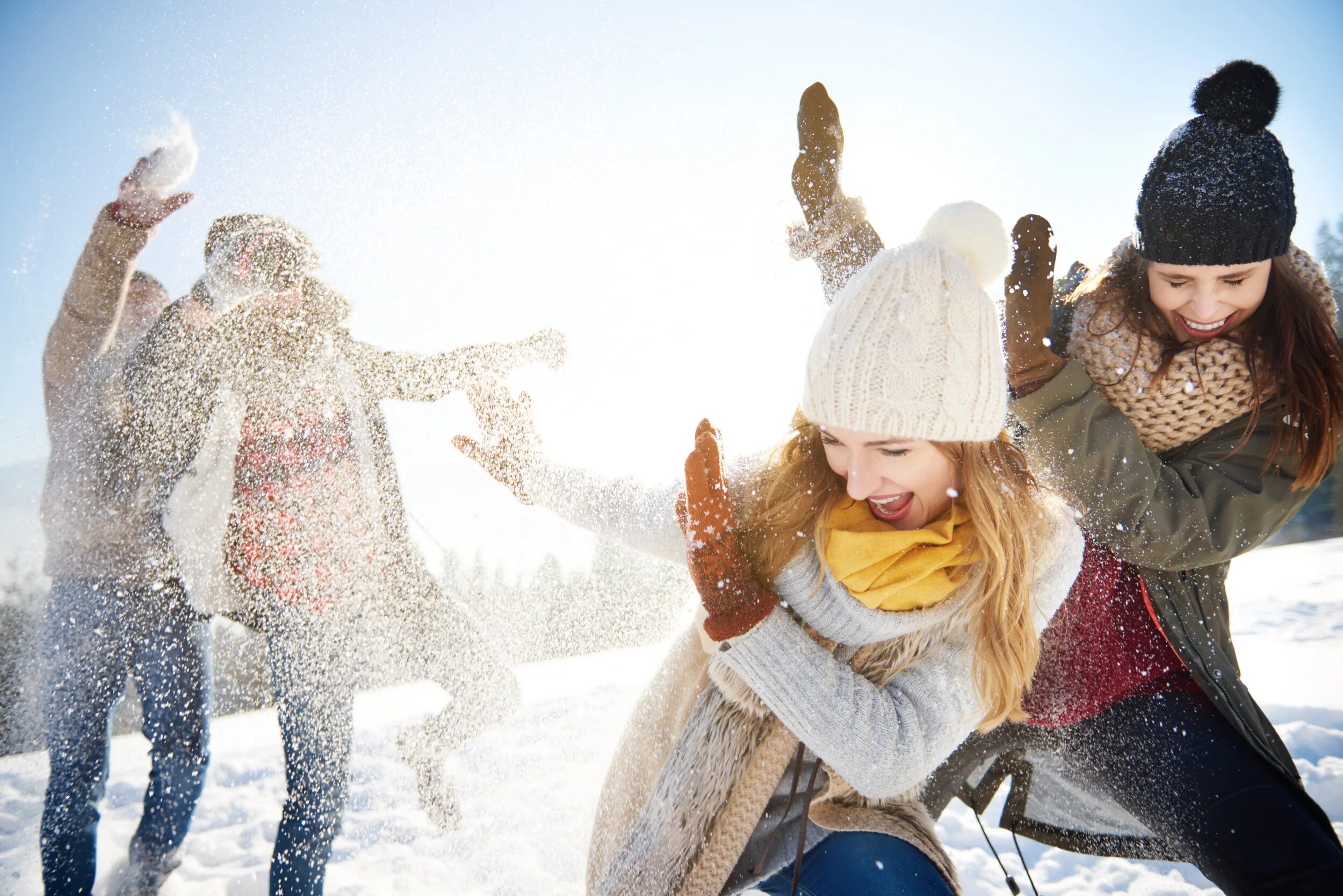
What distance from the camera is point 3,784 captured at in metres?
3.02

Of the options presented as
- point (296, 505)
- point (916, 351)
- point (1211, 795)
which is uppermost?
point (916, 351)

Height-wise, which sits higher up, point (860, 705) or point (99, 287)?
point (99, 287)

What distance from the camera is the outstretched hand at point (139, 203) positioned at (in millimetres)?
1959

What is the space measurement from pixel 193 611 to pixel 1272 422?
2.90 meters

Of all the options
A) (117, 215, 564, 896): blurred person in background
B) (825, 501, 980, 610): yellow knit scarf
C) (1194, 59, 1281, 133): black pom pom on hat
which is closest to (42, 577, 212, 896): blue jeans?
(117, 215, 564, 896): blurred person in background

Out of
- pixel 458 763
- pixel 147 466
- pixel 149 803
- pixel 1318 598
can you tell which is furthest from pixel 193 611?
pixel 1318 598

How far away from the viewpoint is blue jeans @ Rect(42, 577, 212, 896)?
6.20ft

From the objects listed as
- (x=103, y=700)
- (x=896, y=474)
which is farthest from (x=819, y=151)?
(x=103, y=700)

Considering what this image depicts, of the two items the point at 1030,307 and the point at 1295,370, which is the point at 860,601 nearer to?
the point at 1030,307

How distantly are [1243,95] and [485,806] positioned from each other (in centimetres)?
357

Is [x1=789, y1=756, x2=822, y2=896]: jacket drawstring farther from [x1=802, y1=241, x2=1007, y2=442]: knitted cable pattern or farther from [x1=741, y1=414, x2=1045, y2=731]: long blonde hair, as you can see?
[x1=802, y1=241, x2=1007, y2=442]: knitted cable pattern

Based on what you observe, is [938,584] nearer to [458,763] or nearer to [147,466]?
[147,466]

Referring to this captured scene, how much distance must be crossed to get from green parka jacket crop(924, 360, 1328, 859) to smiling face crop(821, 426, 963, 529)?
27 centimetres

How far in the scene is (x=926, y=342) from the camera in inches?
45.6
